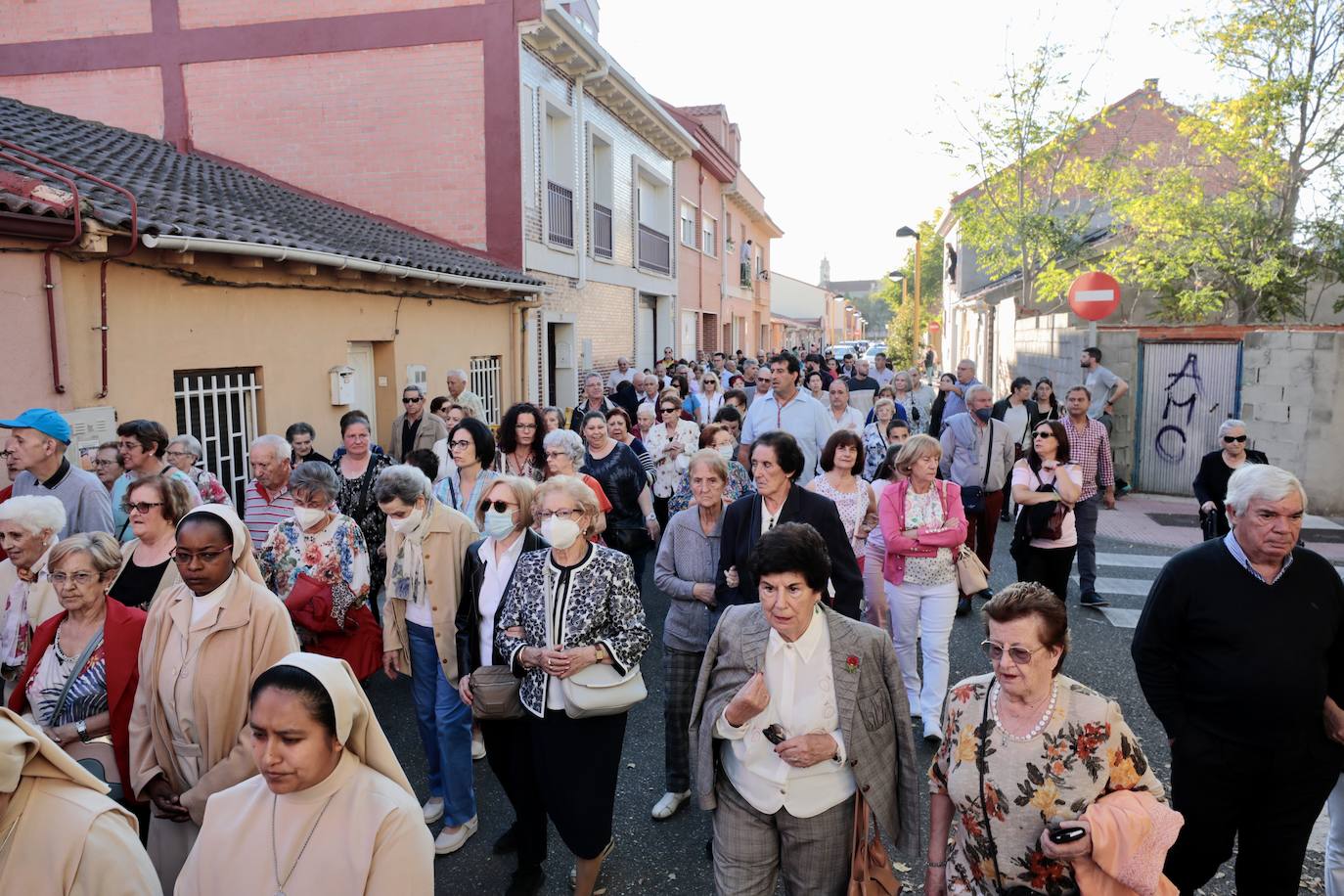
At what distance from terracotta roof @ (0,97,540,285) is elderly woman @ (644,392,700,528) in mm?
3609

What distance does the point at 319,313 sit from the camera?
376 inches

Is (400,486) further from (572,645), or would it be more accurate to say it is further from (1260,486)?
(1260,486)

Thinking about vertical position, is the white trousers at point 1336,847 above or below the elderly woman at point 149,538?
below

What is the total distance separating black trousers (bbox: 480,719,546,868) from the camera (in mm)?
3920

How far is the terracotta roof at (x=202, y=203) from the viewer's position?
7.09 m

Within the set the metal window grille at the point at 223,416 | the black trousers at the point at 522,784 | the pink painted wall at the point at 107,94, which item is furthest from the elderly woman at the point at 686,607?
the pink painted wall at the point at 107,94

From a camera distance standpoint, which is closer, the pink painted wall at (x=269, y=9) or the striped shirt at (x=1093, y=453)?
the striped shirt at (x=1093, y=453)

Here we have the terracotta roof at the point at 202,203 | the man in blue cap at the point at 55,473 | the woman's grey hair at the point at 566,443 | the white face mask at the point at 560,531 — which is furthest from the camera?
the terracotta roof at the point at 202,203

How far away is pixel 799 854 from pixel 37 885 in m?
2.13

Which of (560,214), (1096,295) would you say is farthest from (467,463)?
(560,214)

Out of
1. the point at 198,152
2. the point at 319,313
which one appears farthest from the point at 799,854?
the point at 198,152

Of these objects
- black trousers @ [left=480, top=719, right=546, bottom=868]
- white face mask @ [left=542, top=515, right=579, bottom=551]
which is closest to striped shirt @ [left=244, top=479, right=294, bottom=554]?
black trousers @ [left=480, top=719, right=546, bottom=868]

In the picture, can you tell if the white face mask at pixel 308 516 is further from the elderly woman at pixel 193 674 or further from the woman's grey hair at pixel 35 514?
the elderly woman at pixel 193 674

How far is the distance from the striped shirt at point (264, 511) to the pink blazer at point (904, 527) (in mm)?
3655
